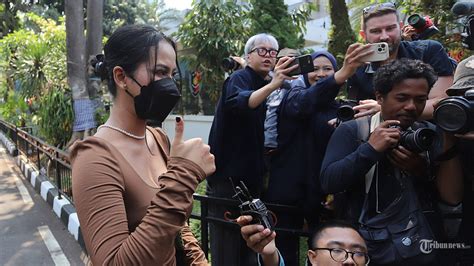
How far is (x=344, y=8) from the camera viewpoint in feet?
21.5

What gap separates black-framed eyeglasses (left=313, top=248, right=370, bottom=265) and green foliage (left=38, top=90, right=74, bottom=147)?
760 cm

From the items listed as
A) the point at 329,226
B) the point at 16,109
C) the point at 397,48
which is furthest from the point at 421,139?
the point at 16,109

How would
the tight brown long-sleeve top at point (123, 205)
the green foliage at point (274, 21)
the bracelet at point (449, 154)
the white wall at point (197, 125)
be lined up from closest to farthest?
the tight brown long-sleeve top at point (123, 205), the bracelet at point (449, 154), the green foliage at point (274, 21), the white wall at point (197, 125)

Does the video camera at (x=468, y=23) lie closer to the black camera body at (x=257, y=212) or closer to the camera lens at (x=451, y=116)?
the camera lens at (x=451, y=116)

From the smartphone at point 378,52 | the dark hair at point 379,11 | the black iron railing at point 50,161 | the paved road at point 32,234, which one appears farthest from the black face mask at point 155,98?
the paved road at point 32,234

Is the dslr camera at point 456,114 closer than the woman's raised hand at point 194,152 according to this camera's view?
No

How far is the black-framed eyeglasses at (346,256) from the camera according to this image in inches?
70.5

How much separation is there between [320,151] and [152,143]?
125 centimetres

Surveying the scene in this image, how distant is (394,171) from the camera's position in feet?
6.27

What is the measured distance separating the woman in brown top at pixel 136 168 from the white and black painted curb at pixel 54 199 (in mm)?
3124

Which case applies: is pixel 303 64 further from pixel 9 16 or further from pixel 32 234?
pixel 9 16

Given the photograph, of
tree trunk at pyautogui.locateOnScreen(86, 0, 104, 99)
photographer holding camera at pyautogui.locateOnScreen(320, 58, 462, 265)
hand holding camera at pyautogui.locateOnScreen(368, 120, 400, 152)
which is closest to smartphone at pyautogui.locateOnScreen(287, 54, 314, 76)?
photographer holding camera at pyautogui.locateOnScreen(320, 58, 462, 265)

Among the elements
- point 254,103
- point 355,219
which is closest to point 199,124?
point 254,103

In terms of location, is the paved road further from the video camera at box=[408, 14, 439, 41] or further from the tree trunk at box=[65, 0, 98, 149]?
the video camera at box=[408, 14, 439, 41]
